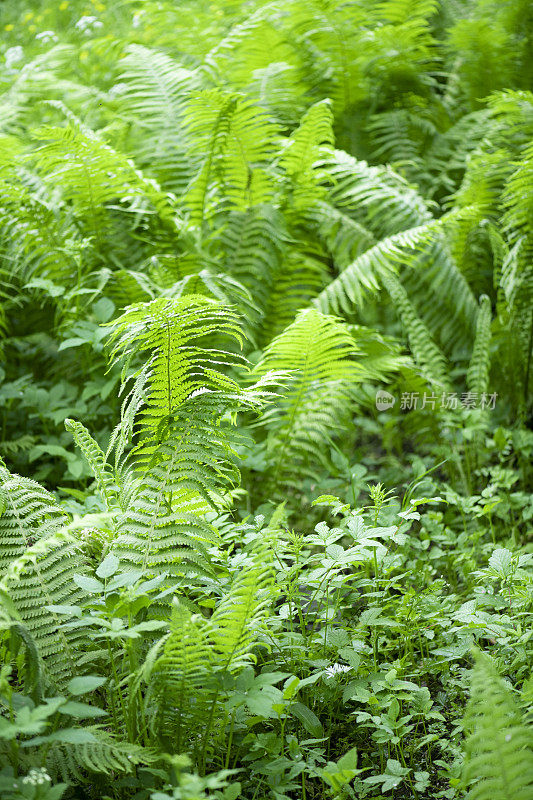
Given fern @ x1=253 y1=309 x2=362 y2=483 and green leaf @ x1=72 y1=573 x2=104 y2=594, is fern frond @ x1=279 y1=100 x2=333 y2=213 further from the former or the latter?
green leaf @ x1=72 y1=573 x2=104 y2=594

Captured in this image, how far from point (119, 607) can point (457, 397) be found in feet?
6.23

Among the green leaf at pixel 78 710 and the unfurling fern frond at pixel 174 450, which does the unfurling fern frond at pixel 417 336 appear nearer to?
the unfurling fern frond at pixel 174 450

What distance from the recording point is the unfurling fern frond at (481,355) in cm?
273

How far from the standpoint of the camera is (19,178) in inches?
108

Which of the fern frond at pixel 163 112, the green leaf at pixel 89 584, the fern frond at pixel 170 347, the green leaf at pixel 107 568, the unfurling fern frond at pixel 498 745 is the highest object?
the fern frond at pixel 163 112

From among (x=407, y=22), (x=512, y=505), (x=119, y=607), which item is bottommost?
(x=512, y=505)

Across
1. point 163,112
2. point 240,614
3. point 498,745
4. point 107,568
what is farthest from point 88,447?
point 163,112

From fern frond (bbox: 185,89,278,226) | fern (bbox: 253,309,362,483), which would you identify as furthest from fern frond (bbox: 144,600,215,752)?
fern frond (bbox: 185,89,278,226)

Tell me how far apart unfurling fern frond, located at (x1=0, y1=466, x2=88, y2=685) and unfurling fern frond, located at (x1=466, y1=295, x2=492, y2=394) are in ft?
5.92

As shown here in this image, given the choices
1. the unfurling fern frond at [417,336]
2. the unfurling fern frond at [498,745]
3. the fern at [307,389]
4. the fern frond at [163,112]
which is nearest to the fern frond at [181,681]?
the unfurling fern frond at [498,745]

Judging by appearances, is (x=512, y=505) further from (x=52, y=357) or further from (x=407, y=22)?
(x=407, y=22)

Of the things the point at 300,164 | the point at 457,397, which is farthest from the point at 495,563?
the point at 300,164

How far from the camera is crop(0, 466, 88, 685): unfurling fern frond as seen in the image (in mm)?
1370

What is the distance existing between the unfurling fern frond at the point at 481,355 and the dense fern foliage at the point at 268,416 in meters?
0.01
